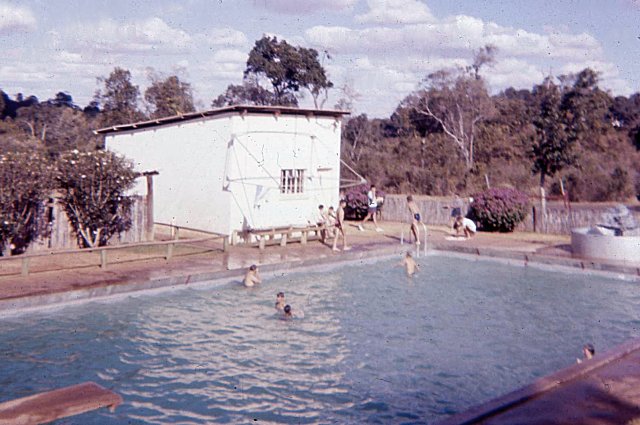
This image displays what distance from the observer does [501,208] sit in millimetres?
22297

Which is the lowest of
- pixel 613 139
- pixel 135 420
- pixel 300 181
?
pixel 135 420

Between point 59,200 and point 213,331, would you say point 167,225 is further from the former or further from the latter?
point 213,331

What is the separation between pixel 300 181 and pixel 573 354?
12.0 m

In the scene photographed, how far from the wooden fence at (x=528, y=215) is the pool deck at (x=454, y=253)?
23.0 inches

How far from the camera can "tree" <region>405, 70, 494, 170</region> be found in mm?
40031

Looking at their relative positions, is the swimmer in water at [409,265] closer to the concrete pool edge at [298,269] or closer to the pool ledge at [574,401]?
the concrete pool edge at [298,269]

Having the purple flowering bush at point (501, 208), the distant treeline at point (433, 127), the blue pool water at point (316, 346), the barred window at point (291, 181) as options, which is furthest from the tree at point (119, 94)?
the blue pool water at point (316, 346)

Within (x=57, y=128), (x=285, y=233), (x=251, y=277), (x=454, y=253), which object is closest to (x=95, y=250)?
(x=251, y=277)

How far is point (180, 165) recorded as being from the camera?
21016 millimetres

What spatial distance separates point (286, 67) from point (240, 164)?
2246 centimetres

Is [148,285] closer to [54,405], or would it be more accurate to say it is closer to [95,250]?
[95,250]

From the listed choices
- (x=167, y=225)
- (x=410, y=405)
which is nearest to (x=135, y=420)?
(x=410, y=405)

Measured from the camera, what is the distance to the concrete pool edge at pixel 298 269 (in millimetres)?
11406

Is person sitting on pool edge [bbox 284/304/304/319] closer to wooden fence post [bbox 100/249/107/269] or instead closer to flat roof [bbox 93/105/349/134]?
wooden fence post [bbox 100/249/107/269]
